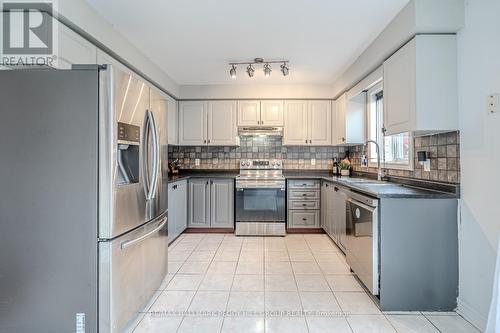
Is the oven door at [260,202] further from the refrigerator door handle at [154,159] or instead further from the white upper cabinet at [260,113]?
the refrigerator door handle at [154,159]

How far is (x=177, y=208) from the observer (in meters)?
3.96

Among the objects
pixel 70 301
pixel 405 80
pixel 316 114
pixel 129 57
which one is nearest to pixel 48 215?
pixel 70 301

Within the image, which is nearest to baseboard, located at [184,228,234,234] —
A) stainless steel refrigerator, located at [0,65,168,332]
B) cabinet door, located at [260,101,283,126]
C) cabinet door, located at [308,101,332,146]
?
cabinet door, located at [260,101,283,126]

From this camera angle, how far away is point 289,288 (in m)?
2.52

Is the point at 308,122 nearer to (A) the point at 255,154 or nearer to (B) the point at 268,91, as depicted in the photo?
(B) the point at 268,91

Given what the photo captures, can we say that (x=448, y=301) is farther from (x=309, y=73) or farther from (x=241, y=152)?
(x=241, y=152)

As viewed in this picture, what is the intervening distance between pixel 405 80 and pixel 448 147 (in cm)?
64

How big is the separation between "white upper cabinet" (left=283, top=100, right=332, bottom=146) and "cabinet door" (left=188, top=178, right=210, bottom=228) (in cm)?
152

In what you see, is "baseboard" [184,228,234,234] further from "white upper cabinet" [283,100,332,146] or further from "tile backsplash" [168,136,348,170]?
"white upper cabinet" [283,100,332,146]

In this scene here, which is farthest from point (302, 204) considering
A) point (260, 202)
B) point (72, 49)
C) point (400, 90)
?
point (72, 49)

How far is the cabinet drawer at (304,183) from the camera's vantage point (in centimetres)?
433

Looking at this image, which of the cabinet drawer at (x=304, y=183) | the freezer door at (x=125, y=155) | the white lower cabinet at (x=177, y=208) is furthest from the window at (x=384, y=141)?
the white lower cabinet at (x=177, y=208)

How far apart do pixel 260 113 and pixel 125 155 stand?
2980 millimetres

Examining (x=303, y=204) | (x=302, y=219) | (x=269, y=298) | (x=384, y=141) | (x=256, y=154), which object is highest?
(x=384, y=141)
